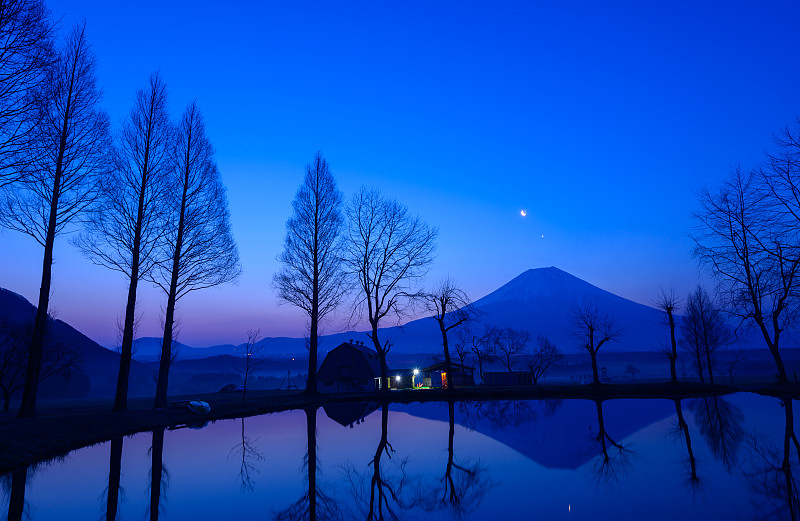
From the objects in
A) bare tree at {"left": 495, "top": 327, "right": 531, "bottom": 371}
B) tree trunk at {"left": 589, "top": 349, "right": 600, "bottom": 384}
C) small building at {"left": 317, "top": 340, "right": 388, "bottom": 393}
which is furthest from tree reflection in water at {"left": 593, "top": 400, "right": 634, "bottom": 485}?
small building at {"left": 317, "top": 340, "right": 388, "bottom": 393}

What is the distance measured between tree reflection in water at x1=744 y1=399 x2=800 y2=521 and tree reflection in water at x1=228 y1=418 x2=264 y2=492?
8736mm

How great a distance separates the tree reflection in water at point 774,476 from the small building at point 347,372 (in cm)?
5618

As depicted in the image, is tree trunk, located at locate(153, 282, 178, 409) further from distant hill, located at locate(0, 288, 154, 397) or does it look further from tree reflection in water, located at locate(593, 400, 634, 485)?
distant hill, located at locate(0, 288, 154, 397)

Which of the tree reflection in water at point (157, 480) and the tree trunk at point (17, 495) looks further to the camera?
the tree reflection in water at point (157, 480)

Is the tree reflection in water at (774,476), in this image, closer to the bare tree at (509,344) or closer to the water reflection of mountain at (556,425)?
the water reflection of mountain at (556,425)

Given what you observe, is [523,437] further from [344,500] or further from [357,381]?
[357,381]

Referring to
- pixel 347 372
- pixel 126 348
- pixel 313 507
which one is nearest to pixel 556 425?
pixel 313 507

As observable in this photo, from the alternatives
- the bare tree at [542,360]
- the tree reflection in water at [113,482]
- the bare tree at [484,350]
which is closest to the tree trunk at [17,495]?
the tree reflection in water at [113,482]

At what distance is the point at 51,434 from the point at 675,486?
1706cm

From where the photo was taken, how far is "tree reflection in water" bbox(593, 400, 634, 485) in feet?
30.6

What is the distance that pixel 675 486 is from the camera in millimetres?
8352

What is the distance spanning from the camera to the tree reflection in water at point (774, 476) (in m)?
6.79

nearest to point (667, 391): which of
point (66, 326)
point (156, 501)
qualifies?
point (156, 501)

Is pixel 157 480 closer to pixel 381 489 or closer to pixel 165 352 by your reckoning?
pixel 381 489
